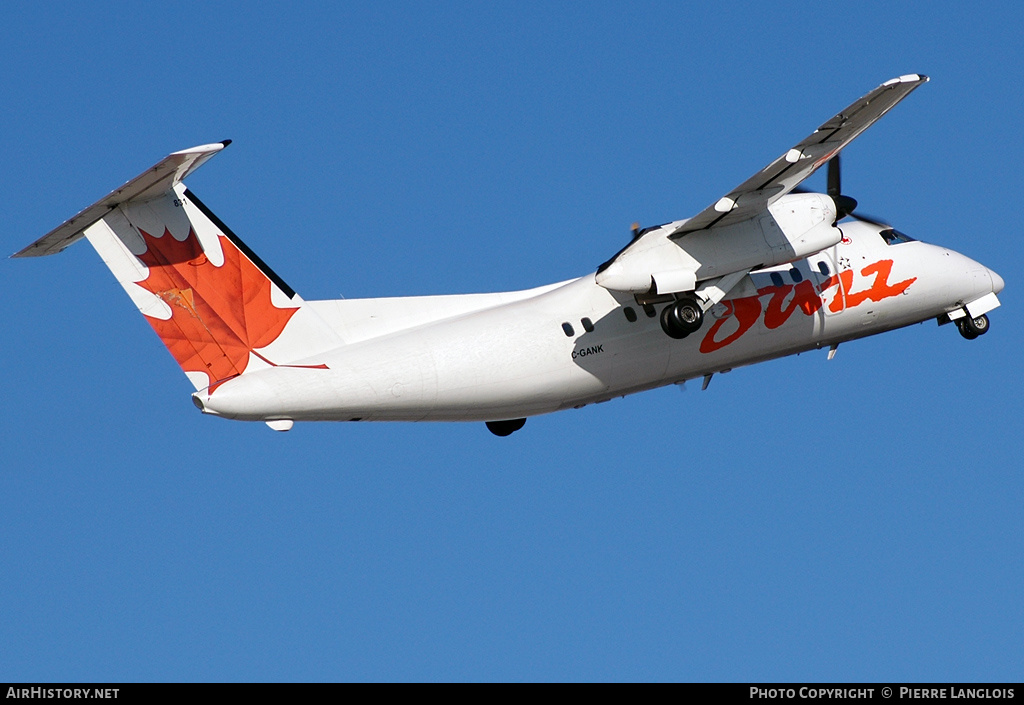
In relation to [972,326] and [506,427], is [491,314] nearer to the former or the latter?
[506,427]

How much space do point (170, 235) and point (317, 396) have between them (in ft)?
8.77

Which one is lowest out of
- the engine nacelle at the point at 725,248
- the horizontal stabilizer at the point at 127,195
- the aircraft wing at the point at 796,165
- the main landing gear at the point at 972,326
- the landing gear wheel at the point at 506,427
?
the main landing gear at the point at 972,326

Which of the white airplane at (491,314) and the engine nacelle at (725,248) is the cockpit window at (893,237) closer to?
the white airplane at (491,314)

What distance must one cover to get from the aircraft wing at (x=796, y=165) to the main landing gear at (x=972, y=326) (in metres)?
5.40

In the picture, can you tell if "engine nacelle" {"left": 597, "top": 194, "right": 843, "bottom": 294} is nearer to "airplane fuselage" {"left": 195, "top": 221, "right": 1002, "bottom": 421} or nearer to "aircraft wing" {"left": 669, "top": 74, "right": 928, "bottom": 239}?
"aircraft wing" {"left": 669, "top": 74, "right": 928, "bottom": 239}

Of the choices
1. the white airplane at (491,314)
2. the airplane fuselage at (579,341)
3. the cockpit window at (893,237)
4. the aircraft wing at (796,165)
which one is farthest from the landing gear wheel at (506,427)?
the cockpit window at (893,237)

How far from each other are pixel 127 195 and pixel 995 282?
45.2 feet

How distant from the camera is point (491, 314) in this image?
58.2 ft

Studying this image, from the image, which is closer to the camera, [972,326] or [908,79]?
[908,79]

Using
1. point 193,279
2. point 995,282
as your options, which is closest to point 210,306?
point 193,279

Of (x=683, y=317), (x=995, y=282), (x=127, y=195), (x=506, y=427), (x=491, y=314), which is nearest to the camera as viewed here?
(x=127, y=195)

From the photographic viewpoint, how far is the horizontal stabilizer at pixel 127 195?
50.8 feet
